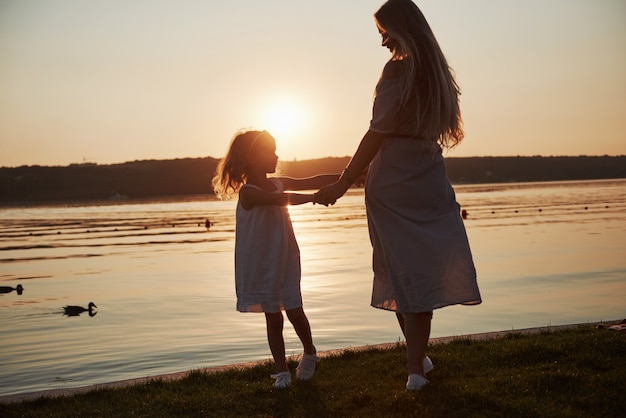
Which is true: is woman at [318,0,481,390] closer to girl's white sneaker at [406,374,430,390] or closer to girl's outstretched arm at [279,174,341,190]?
girl's white sneaker at [406,374,430,390]

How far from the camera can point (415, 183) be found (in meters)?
6.09

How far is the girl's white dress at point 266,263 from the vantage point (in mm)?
6824

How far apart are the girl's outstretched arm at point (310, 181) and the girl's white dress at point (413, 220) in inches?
41.3

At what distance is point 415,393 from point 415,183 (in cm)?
157

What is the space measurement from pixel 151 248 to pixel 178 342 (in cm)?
2305

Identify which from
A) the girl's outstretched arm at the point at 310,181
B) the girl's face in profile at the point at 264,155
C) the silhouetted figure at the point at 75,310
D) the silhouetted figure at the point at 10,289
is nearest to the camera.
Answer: the girl's face in profile at the point at 264,155

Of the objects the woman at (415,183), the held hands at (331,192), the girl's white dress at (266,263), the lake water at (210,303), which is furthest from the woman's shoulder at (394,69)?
the lake water at (210,303)

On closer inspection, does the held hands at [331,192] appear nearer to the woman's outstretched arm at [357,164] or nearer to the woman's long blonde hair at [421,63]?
the woman's outstretched arm at [357,164]

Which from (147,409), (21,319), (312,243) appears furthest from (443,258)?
(312,243)

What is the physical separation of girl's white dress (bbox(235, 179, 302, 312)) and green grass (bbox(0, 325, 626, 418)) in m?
0.74

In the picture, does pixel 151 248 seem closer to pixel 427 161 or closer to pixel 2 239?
pixel 2 239

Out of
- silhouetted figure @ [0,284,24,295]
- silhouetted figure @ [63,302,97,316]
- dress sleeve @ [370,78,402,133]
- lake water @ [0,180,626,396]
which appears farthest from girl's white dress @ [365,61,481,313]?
silhouetted figure @ [0,284,24,295]

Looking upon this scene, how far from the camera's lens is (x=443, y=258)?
6008 millimetres

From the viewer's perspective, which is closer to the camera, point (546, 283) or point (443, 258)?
point (443, 258)
